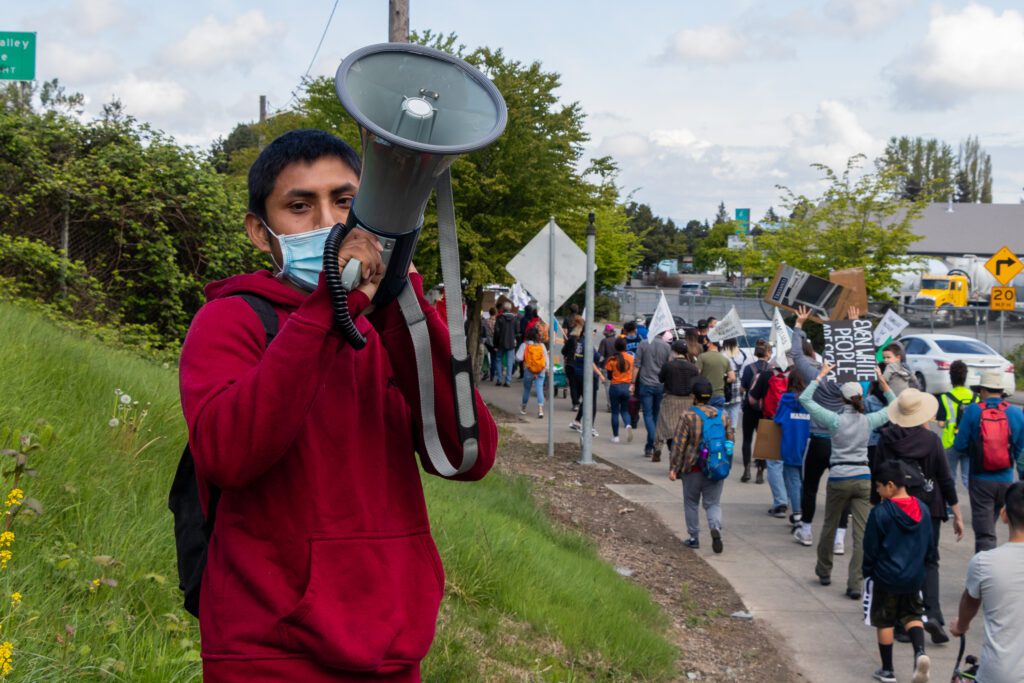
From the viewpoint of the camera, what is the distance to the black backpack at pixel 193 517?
79.6 inches

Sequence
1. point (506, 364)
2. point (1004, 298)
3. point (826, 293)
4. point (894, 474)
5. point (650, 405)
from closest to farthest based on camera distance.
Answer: point (894, 474) < point (826, 293) < point (650, 405) < point (506, 364) < point (1004, 298)

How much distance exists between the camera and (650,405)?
16.0 meters

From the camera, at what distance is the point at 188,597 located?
2084mm

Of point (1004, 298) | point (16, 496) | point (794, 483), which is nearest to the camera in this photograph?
point (16, 496)

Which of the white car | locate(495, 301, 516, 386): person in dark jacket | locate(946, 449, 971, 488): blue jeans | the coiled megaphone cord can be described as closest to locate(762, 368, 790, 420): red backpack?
locate(946, 449, 971, 488): blue jeans

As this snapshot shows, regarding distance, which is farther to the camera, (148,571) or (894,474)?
(894,474)

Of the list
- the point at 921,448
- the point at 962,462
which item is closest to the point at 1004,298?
the point at 962,462

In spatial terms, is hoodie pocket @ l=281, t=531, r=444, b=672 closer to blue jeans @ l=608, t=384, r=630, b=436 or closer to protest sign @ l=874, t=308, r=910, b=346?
blue jeans @ l=608, t=384, r=630, b=436

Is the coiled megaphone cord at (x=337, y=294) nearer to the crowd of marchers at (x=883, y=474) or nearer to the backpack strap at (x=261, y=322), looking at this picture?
the backpack strap at (x=261, y=322)

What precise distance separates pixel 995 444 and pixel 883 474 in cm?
245

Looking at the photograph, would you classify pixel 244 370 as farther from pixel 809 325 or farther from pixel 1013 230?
pixel 1013 230

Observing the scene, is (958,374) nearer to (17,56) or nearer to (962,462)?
(962,462)

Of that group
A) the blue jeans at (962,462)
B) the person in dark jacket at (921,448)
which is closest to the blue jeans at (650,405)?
the blue jeans at (962,462)

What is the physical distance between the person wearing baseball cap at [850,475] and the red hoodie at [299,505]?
7.42m
